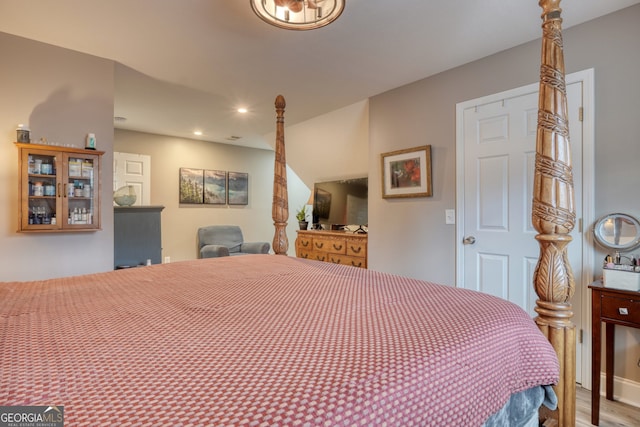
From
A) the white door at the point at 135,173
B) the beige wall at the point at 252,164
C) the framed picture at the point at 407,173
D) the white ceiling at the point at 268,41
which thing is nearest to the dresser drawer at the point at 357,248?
the framed picture at the point at 407,173

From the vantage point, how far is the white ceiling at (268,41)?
1.95 m

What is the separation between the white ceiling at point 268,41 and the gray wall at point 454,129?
0.12m

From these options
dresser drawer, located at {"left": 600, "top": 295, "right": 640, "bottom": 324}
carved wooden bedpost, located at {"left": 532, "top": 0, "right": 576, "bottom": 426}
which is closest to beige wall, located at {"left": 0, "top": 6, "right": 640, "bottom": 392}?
dresser drawer, located at {"left": 600, "top": 295, "right": 640, "bottom": 324}

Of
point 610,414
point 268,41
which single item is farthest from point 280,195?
point 610,414

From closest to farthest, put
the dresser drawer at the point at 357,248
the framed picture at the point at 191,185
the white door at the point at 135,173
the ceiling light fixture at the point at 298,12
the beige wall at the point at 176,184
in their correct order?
the ceiling light fixture at the point at 298,12 → the dresser drawer at the point at 357,248 → the white door at the point at 135,173 → the beige wall at the point at 176,184 → the framed picture at the point at 191,185

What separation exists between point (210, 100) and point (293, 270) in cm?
280

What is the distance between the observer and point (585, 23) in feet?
6.89

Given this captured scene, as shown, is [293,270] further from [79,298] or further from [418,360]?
[418,360]

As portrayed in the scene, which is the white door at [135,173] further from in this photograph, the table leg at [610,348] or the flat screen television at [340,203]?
the table leg at [610,348]

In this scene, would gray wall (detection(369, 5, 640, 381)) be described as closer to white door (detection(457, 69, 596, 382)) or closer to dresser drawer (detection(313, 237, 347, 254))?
white door (detection(457, 69, 596, 382))

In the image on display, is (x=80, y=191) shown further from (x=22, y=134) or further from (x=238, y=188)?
A: (x=238, y=188)

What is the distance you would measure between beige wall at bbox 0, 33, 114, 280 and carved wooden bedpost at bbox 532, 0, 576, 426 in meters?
3.05

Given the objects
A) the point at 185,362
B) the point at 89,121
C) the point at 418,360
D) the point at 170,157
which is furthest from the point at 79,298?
the point at 170,157

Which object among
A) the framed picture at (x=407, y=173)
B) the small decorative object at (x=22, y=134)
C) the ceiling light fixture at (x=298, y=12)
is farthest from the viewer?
the framed picture at (x=407, y=173)
